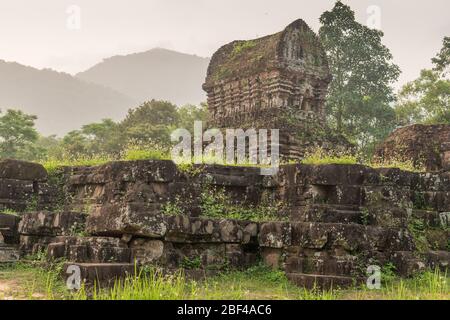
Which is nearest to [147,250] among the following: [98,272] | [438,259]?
[98,272]

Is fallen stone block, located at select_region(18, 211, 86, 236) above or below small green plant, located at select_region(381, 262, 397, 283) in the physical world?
above

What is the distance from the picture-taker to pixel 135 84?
183875 mm

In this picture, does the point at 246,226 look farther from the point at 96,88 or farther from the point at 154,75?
the point at 154,75

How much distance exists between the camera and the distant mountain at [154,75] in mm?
179375

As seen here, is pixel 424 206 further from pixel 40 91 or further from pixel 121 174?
pixel 40 91

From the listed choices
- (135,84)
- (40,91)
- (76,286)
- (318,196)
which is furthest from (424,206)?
(135,84)

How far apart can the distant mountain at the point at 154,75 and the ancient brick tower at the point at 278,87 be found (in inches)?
6121

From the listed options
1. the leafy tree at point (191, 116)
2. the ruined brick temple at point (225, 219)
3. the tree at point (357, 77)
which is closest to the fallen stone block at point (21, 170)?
the ruined brick temple at point (225, 219)

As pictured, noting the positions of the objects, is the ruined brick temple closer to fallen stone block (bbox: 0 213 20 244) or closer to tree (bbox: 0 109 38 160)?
fallen stone block (bbox: 0 213 20 244)

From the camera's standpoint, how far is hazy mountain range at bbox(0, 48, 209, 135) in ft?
492

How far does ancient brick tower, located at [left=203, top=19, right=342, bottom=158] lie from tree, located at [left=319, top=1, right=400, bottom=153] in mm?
9431

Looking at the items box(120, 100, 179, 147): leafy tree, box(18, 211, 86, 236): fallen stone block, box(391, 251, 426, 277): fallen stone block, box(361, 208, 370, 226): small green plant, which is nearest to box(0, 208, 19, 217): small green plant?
box(18, 211, 86, 236): fallen stone block

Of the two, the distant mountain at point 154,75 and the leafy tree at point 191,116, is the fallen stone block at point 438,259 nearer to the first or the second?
the leafy tree at point 191,116

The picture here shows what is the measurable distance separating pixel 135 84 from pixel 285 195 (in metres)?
179
